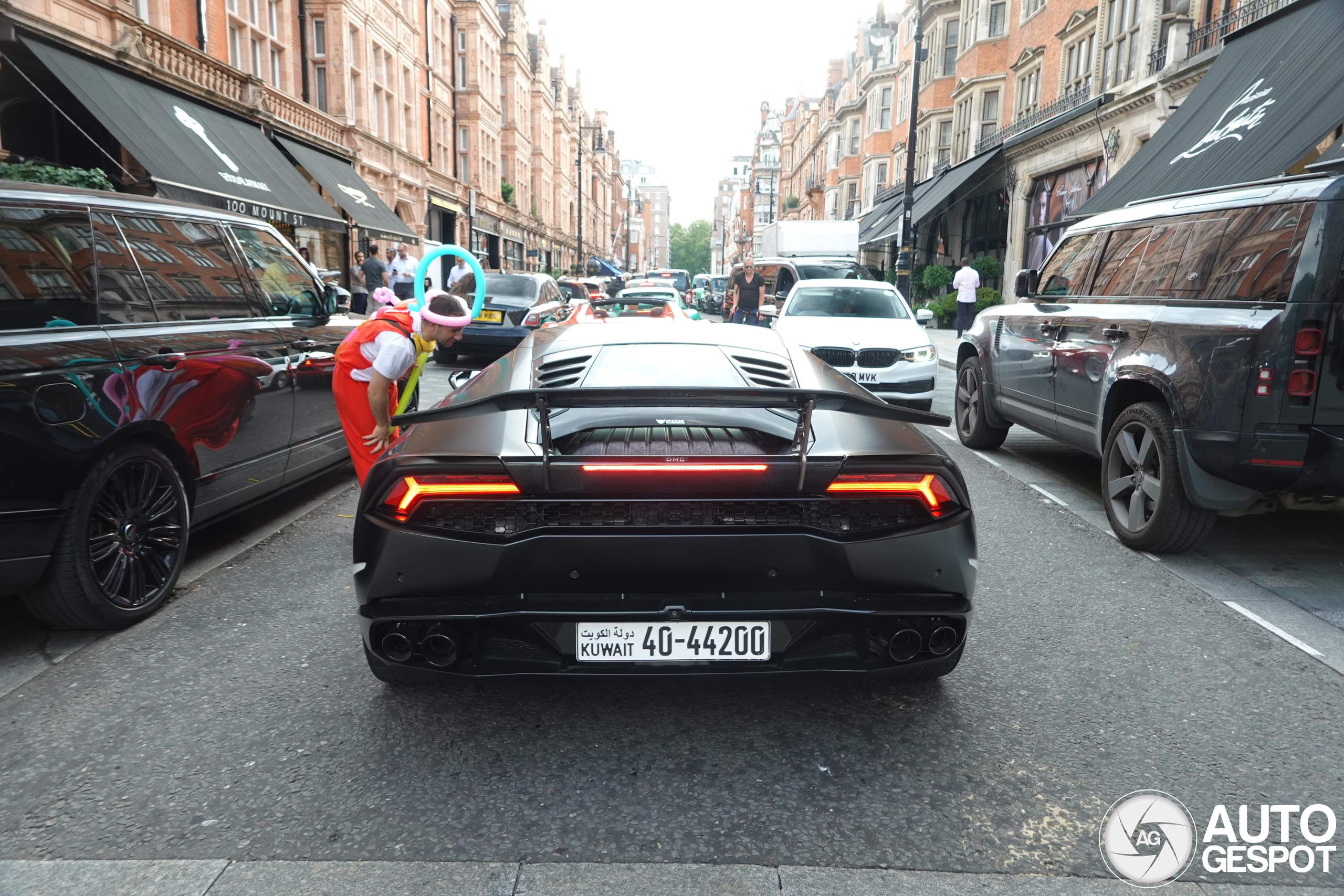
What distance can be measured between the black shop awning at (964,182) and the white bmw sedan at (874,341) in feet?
62.4

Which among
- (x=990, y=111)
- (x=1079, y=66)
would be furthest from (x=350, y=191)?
(x=990, y=111)

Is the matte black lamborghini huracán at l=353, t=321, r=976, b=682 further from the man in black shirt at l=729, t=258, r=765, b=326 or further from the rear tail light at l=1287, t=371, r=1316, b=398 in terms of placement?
the man in black shirt at l=729, t=258, r=765, b=326

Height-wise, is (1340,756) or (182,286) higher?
(182,286)

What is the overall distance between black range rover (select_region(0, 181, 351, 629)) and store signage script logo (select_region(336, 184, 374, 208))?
17.3 m

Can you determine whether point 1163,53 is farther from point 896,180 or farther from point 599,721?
point 896,180

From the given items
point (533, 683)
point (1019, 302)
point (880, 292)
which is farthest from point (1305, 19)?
point (533, 683)

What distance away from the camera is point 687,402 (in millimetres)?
2732

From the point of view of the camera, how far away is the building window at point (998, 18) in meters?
31.4

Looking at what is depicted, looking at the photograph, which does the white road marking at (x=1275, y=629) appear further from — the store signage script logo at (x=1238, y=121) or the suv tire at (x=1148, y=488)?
the store signage script logo at (x=1238, y=121)

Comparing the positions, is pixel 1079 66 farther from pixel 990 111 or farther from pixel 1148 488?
pixel 1148 488

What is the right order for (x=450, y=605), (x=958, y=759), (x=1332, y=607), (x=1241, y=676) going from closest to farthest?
Answer: (x=450, y=605)
(x=958, y=759)
(x=1241, y=676)
(x=1332, y=607)

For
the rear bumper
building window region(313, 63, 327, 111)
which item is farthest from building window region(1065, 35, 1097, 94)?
the rear bumper

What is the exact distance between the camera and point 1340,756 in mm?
3096

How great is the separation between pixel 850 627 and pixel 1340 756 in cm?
173
